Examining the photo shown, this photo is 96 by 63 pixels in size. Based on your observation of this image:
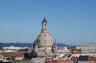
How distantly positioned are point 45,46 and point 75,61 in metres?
7.90

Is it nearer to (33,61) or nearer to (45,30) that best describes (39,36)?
(45,30)

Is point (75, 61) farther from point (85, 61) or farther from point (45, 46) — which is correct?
point (45, 46)

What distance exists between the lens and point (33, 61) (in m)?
75.9

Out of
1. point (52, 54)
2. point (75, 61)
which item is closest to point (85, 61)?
point (75, 61)

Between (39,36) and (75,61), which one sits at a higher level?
(39,36)

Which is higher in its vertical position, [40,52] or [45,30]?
[45,30]

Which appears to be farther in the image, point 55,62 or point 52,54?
point 52,54

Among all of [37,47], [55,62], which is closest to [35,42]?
[37,47]

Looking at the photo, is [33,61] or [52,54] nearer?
[33,61]

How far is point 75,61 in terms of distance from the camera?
8131 cm

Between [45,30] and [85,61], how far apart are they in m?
11.6

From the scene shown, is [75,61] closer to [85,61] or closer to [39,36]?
[85,61]

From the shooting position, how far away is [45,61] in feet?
252

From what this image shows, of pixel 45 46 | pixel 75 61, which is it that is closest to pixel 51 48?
pixel 45 46
